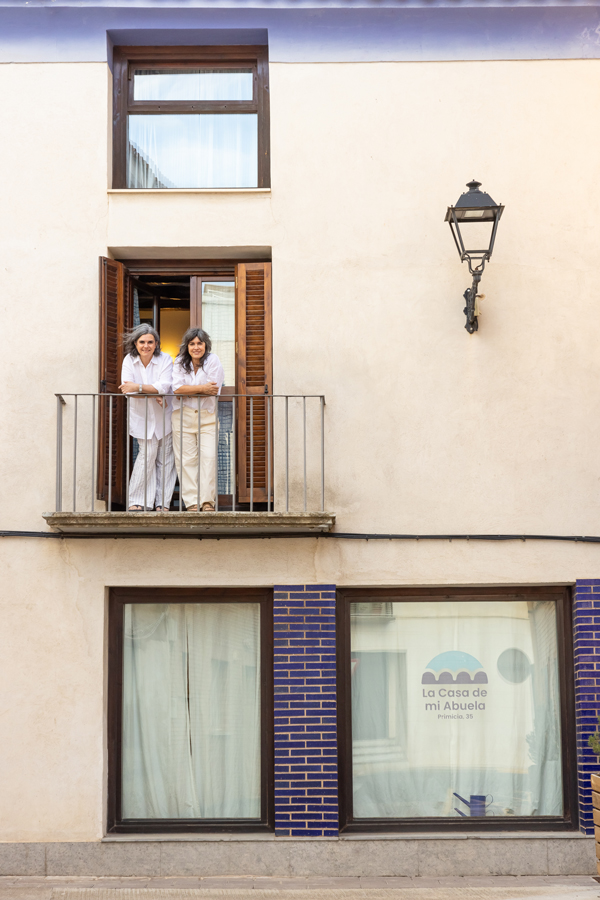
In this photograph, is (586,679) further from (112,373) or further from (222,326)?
(112,373)

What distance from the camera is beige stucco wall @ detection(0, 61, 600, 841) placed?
26.3 feet

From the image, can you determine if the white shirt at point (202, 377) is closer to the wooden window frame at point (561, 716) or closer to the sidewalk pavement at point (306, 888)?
the wooden window frame at point (561, 716)

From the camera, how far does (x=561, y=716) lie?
26.6 ft

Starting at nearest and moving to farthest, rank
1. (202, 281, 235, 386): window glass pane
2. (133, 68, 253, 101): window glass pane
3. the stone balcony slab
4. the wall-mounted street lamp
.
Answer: the stone balcony slab, the wall-mounted street lamp, (202, 281, 235, 386): window glass pane, (133, 68, 253, 101): window glass pane

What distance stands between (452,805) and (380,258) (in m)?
4.77

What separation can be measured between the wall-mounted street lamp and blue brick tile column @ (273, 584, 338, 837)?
2761 millimetres

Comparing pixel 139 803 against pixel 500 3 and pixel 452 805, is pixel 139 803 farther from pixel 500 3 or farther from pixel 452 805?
pixel 500 3

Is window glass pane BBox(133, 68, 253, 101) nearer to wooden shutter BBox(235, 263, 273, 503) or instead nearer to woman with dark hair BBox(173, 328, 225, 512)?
wooden shutter BBox(235, 263, 273, 503)

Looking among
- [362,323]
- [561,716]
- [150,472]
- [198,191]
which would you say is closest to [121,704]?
[150,472]

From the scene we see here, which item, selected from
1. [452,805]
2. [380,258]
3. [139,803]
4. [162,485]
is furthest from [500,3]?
[139,803]

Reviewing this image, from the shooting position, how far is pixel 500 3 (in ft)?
28.1

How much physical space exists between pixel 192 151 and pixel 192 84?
26.2 inches

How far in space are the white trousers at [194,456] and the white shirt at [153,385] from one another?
137mm

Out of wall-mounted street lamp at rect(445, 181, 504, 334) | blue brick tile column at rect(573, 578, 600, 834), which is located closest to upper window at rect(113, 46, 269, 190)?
wall-mounted street lamp at rect(445, 181, 504, 334)
